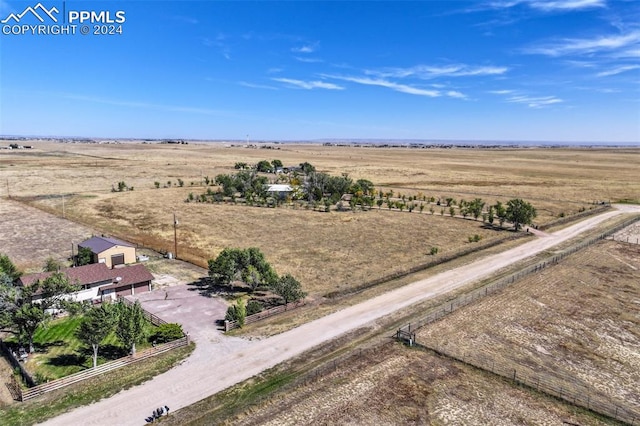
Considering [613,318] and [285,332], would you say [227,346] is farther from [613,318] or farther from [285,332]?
[613,318]

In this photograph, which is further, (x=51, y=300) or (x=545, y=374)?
(x=51, y=300)

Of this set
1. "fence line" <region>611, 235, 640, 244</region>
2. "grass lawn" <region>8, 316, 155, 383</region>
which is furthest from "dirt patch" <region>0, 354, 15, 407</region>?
"fence line" <region>611, 235, 640, 244</region>

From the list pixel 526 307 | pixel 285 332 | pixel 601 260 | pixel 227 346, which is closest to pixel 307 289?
pixel 285 332

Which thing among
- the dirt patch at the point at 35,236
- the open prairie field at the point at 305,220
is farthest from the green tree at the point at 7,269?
the open prairie field at the point at 305,220

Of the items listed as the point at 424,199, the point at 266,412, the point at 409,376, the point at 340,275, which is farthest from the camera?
the point at 424,199

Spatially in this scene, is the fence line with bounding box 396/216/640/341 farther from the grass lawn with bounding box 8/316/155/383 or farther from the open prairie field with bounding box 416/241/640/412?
the grass lawn with bounding box 8/316/155/383
